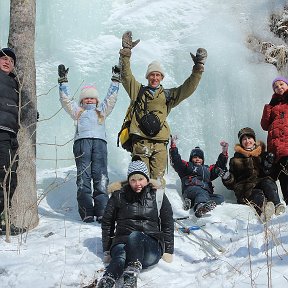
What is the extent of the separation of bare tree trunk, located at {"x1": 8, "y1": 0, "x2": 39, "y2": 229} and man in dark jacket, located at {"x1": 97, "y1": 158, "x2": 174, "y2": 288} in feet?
3.00

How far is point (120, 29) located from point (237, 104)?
3.72m

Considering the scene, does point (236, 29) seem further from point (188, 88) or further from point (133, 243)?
point (133, 243)

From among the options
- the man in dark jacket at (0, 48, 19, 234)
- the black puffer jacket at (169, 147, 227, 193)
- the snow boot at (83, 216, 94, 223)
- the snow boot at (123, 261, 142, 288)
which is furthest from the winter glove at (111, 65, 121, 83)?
the snow boot at (123, 261, 142, 288)

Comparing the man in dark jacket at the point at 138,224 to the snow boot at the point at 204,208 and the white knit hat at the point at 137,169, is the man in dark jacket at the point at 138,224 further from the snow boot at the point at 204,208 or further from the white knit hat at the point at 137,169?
the snow boot at the point at 204,208

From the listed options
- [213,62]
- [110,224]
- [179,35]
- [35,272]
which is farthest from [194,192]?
[179,35]

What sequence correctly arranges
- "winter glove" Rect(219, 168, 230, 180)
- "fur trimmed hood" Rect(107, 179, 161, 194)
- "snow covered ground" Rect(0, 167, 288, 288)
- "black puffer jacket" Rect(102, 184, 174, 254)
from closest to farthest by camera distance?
"snow covered ground" Rect(0, 167, 288, 288) < "black puffer jacket" Rect(102, 184, 174, 254) < "fur trimmed hood" Rect(107, 179, 161, 194) < "winter glove" Rect(219, 168, 230, 180)

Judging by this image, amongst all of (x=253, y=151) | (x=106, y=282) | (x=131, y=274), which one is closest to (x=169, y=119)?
(x=253, y=151)

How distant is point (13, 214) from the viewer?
171 inches

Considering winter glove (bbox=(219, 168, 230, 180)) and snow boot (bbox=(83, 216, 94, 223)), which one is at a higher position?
winter glove (bbox=(219, 168, 230, 180))

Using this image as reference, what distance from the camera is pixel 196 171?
6.05 meters

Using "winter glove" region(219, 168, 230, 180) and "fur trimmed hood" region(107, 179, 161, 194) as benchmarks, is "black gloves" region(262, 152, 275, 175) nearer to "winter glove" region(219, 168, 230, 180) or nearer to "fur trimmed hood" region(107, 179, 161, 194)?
"winter glove" region(219, 168, 230, 180)

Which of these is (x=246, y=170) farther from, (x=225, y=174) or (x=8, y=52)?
(x=8, y=52)

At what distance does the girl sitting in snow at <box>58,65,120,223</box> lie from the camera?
4.72 m

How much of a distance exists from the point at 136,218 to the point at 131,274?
2.24 feet
